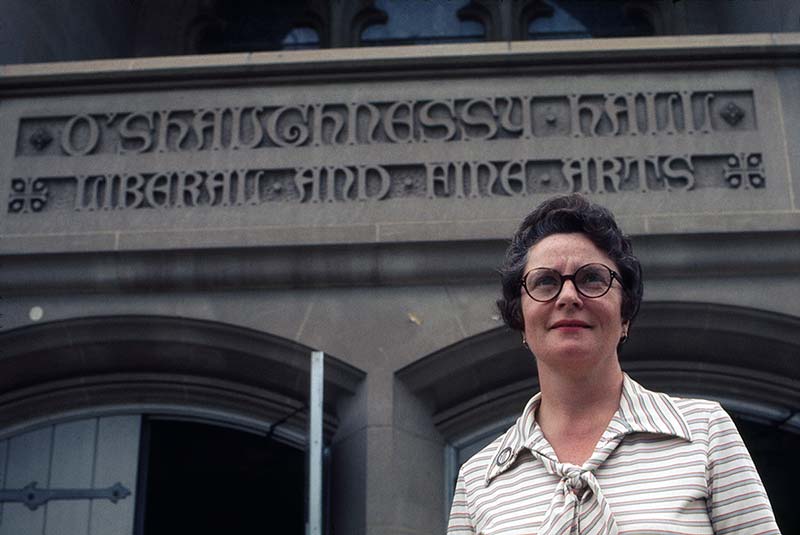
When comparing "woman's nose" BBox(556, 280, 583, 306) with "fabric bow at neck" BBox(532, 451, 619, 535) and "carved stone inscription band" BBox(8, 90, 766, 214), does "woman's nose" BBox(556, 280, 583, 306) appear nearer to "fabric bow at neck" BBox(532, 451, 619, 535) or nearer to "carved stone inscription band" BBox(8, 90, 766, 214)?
"fabric bow at neck" BBox(532, 451, 619, 535)

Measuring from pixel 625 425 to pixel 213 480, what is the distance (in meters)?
4.78

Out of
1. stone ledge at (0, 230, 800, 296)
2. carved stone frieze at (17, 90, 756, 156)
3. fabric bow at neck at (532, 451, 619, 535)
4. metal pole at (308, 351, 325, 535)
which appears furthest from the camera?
carved stone frieze at (17, 90, 756, 156)

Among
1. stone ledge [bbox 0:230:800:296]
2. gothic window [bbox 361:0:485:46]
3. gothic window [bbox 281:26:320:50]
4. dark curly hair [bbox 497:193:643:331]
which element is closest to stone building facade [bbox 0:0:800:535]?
stone ledge [bbox 0:230:800:296]

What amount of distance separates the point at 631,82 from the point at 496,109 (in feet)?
2.20

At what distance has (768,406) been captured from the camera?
5676mm

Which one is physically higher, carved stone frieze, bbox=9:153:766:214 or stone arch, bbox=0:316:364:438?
carved stone frieze, bbox=9:153:766:214

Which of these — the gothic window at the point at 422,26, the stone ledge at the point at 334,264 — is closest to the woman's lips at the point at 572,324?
the stone ledge at the point at 334,264

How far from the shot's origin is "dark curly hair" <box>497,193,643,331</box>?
6.34ft

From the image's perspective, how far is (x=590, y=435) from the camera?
184 centimetres

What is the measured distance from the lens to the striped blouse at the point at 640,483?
1694 millimetres

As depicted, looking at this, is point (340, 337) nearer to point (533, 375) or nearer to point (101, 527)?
point (533, 375)

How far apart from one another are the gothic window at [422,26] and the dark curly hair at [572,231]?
21.4 feet

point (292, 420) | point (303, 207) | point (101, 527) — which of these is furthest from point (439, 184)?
point (101, 527)

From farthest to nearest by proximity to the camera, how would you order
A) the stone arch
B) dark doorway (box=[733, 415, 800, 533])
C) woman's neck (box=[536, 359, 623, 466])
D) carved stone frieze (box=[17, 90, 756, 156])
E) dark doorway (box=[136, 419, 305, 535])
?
1. dark doorway (box=[136, 419, 305, 535])
2. dark doorway (box=[733, 415, 800, 533])
3. carved stone frieze (box=[17, 90, 756, 156])
4. the stone arch
5. woman's neck (box=[536, 359, 623, 466])
